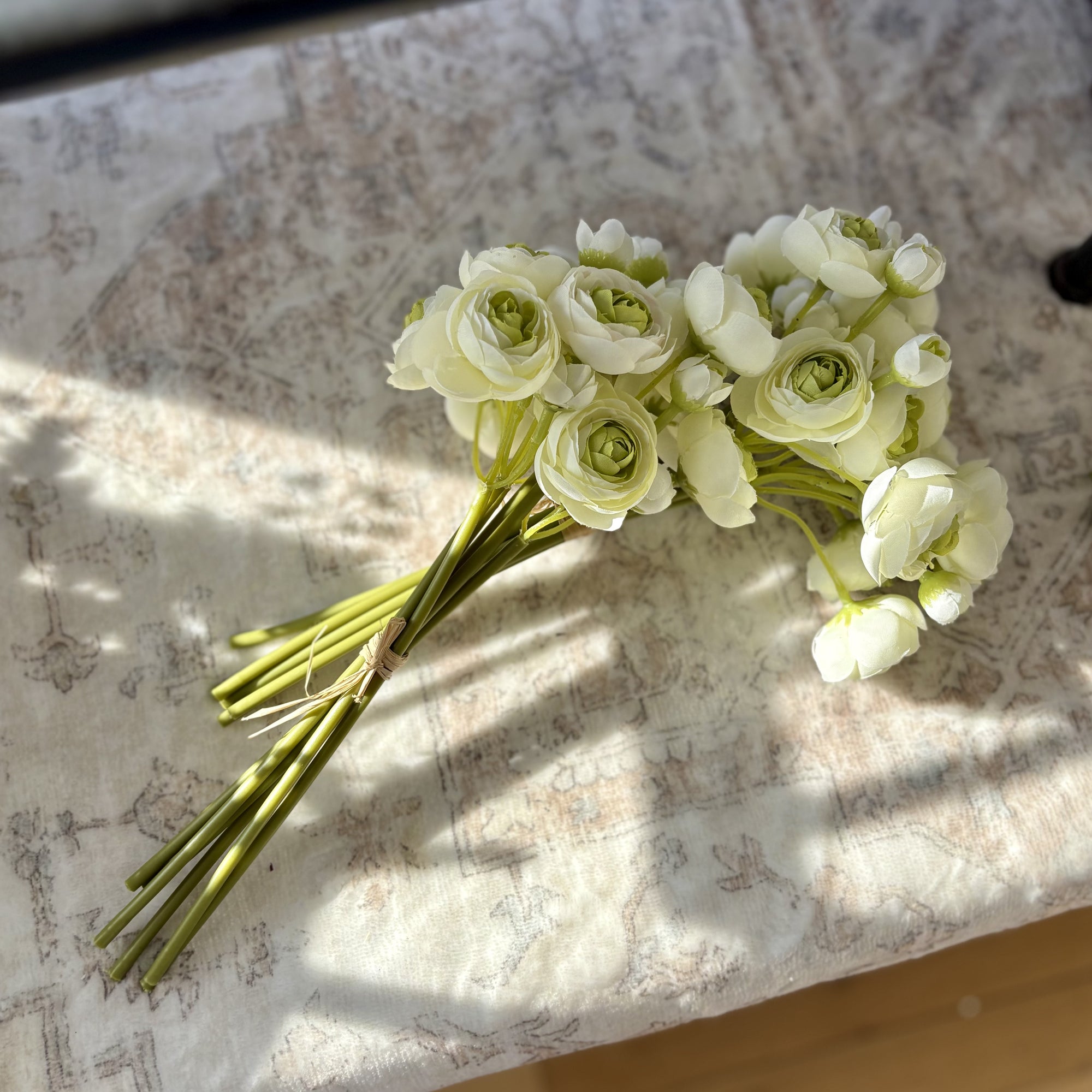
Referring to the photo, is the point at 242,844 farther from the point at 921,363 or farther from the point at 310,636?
the point at 921,363

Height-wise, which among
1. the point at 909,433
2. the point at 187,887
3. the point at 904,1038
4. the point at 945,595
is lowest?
the point at 904,1038

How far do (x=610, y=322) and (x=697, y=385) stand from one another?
0.29ft

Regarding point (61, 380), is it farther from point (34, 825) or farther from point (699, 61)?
point (699, 61)

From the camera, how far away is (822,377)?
2.55 feet

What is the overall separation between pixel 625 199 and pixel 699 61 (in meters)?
0.25

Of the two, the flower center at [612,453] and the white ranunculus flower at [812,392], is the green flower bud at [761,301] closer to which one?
the white ranunculus flower at [812,392]

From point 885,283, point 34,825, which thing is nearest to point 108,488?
point 34,825

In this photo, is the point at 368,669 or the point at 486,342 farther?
the point at 368,669

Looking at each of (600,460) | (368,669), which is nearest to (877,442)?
(600,460)

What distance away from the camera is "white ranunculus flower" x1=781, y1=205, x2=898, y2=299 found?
81 cm

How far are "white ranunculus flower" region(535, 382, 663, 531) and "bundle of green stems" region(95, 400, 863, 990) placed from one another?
88 millimetres

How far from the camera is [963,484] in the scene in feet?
2.76

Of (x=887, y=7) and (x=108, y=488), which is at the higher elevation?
(x=887, y=7)

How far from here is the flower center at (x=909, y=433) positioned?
0.82 m
